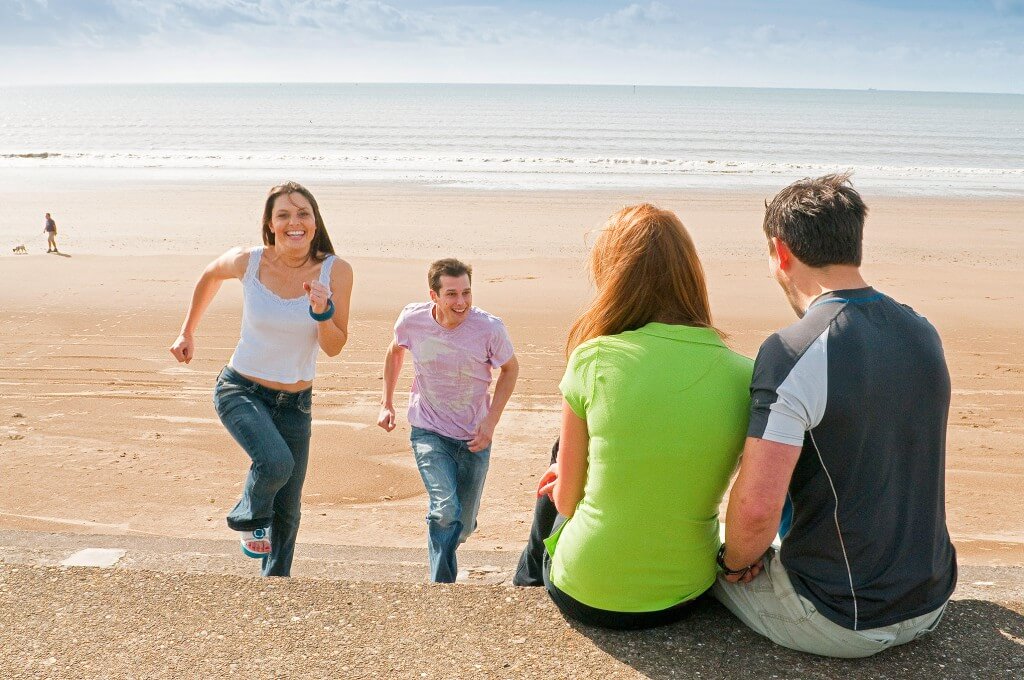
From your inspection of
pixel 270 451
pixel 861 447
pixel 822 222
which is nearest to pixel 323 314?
pixel 270 451

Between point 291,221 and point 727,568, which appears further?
point 291,221

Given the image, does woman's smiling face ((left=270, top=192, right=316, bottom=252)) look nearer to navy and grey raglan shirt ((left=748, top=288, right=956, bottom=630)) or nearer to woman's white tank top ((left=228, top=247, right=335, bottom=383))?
woman's white tank top ((left=228, top=247, right=335, bottom=383))

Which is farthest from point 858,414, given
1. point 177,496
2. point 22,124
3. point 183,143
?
point 22,124

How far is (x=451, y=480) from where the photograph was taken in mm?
4574

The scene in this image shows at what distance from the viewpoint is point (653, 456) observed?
2.62 meters

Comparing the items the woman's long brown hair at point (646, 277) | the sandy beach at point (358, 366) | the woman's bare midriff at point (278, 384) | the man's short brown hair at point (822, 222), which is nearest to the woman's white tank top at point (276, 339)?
the woman's bare midriff at point (278, 384)

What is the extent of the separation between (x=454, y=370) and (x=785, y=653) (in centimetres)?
253

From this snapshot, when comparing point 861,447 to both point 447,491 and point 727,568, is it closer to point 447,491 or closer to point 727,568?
point 727,568

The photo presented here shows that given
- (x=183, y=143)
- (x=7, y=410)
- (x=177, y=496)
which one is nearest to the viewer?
(x=177, y=496)

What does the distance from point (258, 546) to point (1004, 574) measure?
3323 millimetres

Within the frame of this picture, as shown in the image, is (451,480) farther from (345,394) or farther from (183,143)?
(183,143)

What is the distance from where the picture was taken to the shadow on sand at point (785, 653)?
2.61 metres

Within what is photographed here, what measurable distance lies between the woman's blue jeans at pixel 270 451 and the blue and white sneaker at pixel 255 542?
0.04 m

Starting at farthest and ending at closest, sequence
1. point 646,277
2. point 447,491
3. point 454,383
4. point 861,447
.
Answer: point 454,383
point 447,491
point 646,277
point 861,447
